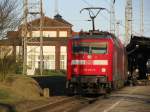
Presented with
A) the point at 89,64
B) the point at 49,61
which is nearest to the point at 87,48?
the point at 89,64

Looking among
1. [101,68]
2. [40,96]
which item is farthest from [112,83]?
[40,96]

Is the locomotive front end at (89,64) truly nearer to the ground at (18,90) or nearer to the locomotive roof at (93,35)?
the locomotive roof at (93,35)

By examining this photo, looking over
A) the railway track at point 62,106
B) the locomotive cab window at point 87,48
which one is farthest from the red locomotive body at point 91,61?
the railway track at point 62,106

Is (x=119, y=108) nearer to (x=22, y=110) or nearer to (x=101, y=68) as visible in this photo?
(x=22, y=110)

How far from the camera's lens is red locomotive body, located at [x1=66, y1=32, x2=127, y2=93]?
30.6m

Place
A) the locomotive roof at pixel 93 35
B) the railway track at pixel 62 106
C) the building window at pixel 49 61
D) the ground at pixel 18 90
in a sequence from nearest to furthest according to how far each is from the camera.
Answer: the railway track at pixel 62 106, the ground at pixel 18 90, the locomotive roof at pixel 93 35, the building window at pixel 49 61

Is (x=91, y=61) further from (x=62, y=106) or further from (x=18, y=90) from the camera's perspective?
(x=62, y=106)

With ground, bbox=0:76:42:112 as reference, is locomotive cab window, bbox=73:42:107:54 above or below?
above

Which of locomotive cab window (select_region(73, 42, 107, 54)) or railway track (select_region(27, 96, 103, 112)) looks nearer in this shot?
railway track (select_region(27, 96, 103, 112))

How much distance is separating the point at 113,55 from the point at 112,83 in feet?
5.41

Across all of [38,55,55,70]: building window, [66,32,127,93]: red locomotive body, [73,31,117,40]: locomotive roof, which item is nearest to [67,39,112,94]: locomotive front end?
[66,32,127,93]: red locomotive body

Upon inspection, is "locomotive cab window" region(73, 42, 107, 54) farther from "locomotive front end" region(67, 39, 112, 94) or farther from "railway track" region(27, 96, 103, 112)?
"railway track" region(27, 96, 103, 112)

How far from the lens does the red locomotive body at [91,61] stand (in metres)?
30.6

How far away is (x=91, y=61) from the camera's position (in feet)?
101
